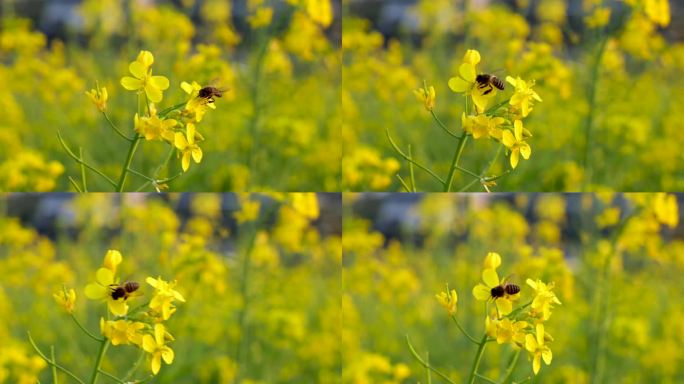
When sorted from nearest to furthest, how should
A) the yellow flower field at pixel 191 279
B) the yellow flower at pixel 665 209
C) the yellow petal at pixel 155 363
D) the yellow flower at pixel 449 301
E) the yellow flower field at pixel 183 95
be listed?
1. the yellow petal at pixel 155 363
2. the yellow flower at pixel 449 301
3. the yellow flower at pixel 665 209
4. the yellow flower field at pixel 183 95
5. the yellow flower field at pixel 191 279

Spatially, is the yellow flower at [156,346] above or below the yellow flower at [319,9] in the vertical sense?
below

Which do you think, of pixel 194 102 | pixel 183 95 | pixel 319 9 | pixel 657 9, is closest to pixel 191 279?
pixel 183 95

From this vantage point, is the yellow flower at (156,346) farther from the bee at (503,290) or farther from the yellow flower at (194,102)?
the bee at (503,290)

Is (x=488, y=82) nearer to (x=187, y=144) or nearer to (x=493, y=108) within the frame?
(x=493, y=108)

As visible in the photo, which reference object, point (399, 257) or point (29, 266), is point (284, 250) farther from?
point (29, 266)

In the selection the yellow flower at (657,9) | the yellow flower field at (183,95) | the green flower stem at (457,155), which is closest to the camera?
the green flower stem at (457,155)

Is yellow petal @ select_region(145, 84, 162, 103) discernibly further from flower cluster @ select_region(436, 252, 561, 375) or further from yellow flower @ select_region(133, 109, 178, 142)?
flower cluster @ select_region(436, 252, 561, 375)

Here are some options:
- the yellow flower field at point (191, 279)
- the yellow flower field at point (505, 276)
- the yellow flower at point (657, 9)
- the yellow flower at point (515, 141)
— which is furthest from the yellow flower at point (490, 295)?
the yellow flower at point (657, 9)
